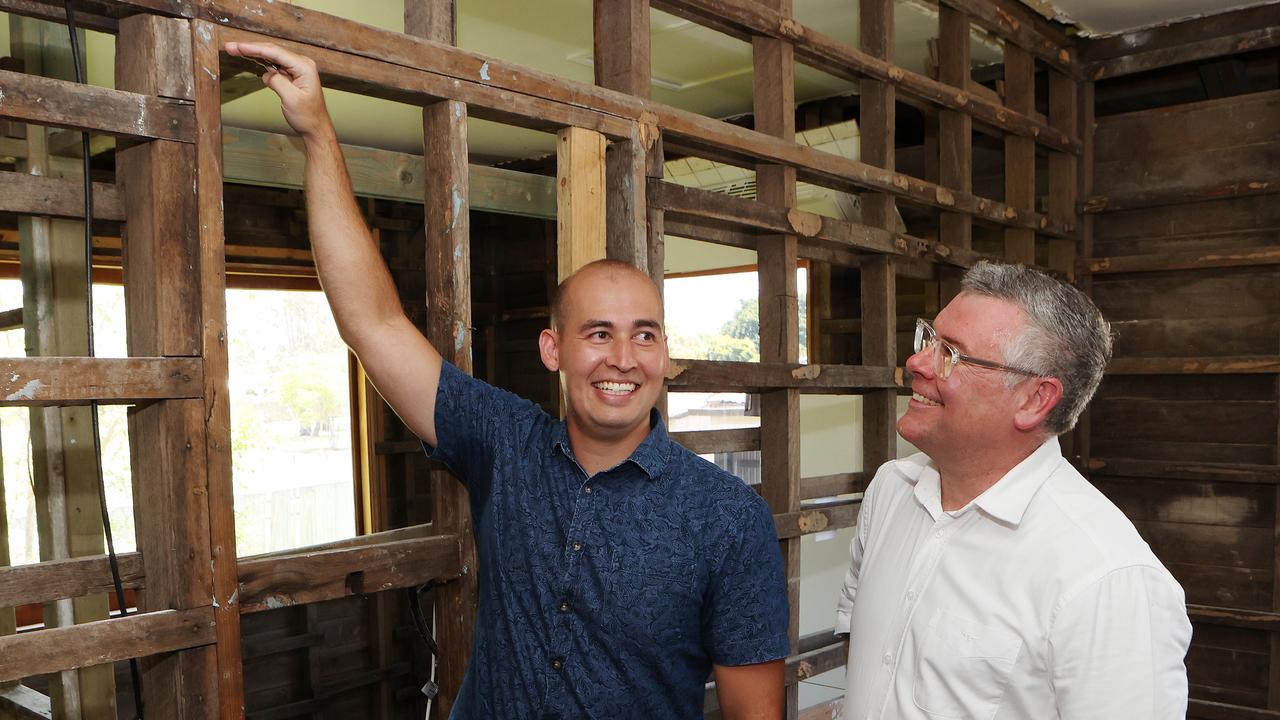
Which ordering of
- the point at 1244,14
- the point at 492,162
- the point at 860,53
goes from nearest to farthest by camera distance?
the point at 860,53 < the point at 1244,14 < the point at 492,162

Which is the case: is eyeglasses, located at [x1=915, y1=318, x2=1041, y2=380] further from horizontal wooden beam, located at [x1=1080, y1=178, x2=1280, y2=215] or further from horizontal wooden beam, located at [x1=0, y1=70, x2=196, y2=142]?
horizontal wooden beam, located at [x1=1080, y1=178, x2=1280, y2=215]

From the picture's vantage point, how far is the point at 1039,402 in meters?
1.59

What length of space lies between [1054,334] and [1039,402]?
0.38ft

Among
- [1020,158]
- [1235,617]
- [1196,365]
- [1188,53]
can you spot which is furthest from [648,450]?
[1188,53]

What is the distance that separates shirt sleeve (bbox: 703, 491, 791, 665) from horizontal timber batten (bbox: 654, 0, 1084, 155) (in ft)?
4.49

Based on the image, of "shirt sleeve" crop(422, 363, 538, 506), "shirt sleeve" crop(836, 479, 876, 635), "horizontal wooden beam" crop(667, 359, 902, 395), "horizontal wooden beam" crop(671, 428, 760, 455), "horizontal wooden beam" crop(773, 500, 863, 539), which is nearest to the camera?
"shirt sleeve" crop(422, 363, 538, 506)

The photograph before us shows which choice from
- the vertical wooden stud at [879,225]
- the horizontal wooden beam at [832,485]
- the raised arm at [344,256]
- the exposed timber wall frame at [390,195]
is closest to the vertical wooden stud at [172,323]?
the exposed timber wall frame at [390,195]

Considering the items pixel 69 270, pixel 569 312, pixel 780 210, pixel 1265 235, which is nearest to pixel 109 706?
pixel 69 270

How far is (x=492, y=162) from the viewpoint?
637 centimetres

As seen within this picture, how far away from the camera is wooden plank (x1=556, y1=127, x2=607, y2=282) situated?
204 cm

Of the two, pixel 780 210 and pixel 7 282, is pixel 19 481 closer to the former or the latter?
pixel 7 282

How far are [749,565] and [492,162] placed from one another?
5.18m

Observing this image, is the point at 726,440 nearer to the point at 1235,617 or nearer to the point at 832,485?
the point at 832,485

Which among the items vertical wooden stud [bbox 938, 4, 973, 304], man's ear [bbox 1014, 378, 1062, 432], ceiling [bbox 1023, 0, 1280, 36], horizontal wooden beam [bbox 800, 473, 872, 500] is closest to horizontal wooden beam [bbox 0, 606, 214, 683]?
man's ear [bbox 1014, 378, 1062, 432]
